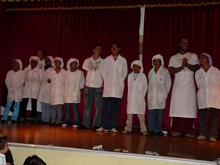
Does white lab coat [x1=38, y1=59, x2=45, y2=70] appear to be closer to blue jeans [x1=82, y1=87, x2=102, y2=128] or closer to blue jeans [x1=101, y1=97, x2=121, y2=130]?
blue jeans [x1=82, y1=87, x2=102, y2=128]

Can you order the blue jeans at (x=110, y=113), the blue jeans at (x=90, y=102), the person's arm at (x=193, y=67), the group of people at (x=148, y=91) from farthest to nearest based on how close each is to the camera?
the blue jeans at (x=90, y=102), the blue jeans at (x=110, y=113), the person's arm at (x=193, y=67), the group of people at (x=148, y=91)

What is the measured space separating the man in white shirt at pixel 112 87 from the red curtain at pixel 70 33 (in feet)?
3.92

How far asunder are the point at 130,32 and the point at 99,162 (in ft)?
11.9

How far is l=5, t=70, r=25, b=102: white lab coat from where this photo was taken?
19.8 ft

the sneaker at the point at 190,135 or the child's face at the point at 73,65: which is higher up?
the child's face at the point at 73,65

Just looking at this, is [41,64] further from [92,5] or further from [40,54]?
[92,5]

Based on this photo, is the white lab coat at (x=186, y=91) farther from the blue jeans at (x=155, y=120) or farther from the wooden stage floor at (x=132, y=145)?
the wooden stage floor at (x=132, y=145)

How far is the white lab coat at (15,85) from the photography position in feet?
19.8

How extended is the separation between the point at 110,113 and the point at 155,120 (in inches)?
26.2

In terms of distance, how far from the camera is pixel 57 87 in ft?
19.1

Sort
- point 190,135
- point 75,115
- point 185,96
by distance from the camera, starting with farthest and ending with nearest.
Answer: point 75,115, point 185,96, point 190,135

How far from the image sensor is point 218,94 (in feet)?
15.6

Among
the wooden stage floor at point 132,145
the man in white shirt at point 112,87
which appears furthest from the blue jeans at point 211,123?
the man in white shirt at point 112,87

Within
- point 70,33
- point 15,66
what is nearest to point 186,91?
point 70,33
